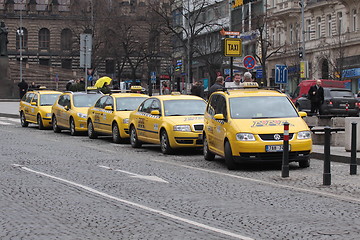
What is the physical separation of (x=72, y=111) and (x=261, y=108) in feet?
44.7

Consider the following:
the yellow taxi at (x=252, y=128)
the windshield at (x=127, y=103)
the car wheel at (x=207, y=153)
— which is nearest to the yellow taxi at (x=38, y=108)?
the windshield at (x=127, y=103)

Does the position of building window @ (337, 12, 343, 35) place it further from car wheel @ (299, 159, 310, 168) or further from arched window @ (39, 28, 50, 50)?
arched window @ (39, 28, 50, 50)

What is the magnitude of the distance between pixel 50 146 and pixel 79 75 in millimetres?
83719

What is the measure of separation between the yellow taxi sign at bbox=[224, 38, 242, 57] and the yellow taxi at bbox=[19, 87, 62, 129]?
993cm

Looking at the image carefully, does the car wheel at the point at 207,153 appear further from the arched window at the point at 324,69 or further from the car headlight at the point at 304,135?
the arched window at the point at 324,69

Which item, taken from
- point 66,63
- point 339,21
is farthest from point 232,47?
point 66,63

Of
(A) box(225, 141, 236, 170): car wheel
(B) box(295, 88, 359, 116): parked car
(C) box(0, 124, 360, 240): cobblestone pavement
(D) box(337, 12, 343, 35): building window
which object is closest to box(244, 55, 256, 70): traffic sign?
(B) box(295, 88, 359, 116): parked car

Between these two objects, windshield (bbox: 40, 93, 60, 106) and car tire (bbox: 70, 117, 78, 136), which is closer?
car tire (bbox: 70, 117, 78, 136)

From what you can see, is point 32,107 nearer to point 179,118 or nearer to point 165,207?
point 179,118

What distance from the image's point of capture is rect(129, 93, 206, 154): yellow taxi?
21641mm

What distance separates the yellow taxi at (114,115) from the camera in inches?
1039

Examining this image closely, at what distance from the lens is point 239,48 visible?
2738 centimetres

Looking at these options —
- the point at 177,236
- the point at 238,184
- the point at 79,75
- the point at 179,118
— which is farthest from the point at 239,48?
the point at 79,75

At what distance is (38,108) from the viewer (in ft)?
115
